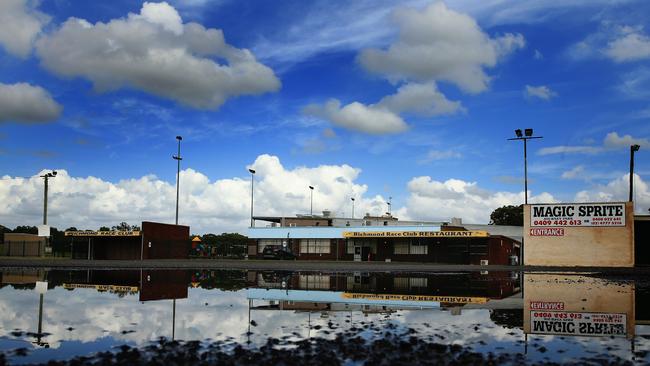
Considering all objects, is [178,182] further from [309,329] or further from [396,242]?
[309,329]

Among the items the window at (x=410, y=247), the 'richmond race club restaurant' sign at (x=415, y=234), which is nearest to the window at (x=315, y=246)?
the 'richmond race club restaurant' sign at (x=415, y=234)

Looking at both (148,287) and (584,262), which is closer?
(148,287)

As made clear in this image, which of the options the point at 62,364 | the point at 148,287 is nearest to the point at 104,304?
the point at 148,287

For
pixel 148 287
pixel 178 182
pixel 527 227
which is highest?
pixel 178 182

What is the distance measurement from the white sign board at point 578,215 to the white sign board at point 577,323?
125 ft

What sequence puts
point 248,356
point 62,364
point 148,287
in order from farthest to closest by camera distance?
point 148,287
point 248,356
point 62,364

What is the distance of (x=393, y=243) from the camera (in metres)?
67.1

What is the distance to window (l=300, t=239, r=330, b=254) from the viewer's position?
71.9 meters

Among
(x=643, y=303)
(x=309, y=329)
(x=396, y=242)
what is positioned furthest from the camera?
(x=396, y=242)

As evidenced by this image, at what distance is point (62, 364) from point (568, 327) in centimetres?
980

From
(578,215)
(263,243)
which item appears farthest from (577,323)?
(263,243)

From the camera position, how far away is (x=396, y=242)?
66.8 meters

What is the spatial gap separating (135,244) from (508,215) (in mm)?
92231

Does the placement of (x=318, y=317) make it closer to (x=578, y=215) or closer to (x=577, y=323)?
(x=577, y=323)
